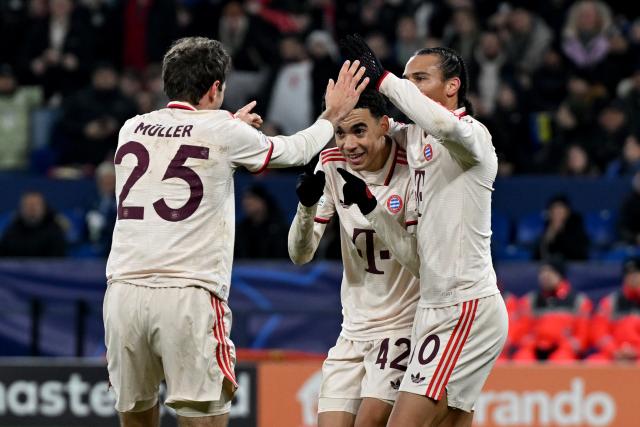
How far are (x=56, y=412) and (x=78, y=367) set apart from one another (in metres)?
0.39

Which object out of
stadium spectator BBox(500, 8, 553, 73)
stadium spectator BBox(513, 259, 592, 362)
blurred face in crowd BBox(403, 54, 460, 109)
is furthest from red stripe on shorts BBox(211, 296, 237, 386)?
stadium spectator BBox(500, 8, 553, 73)

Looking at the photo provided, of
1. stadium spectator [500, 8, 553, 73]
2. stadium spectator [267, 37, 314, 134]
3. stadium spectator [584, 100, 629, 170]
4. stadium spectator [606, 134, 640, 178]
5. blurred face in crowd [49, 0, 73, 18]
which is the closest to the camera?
stadium spectator [606, 134, 640, 178]

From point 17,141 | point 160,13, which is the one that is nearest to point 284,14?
point 160,13

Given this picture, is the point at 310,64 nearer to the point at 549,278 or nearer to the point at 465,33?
the point at 465,33

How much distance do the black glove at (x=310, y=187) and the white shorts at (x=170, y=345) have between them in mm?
770

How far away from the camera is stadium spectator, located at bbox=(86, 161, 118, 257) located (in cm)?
1284

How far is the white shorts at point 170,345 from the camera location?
5801mm

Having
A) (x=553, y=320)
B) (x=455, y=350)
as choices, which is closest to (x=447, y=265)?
(x=455, y=350)

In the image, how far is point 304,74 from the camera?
47.5ft

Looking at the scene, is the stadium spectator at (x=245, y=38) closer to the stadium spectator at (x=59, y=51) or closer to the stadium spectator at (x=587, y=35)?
the stadium spectator at (x=59, y=51)

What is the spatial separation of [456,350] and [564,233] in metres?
6.50

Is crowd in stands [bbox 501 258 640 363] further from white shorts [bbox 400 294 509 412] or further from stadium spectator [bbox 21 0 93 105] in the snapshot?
stadium spectator [bbox 21 0 93 105]

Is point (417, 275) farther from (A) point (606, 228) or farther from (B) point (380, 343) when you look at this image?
(A) point (606, 228)

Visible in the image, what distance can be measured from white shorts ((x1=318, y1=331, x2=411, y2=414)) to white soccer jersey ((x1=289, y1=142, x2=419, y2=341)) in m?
0.06
